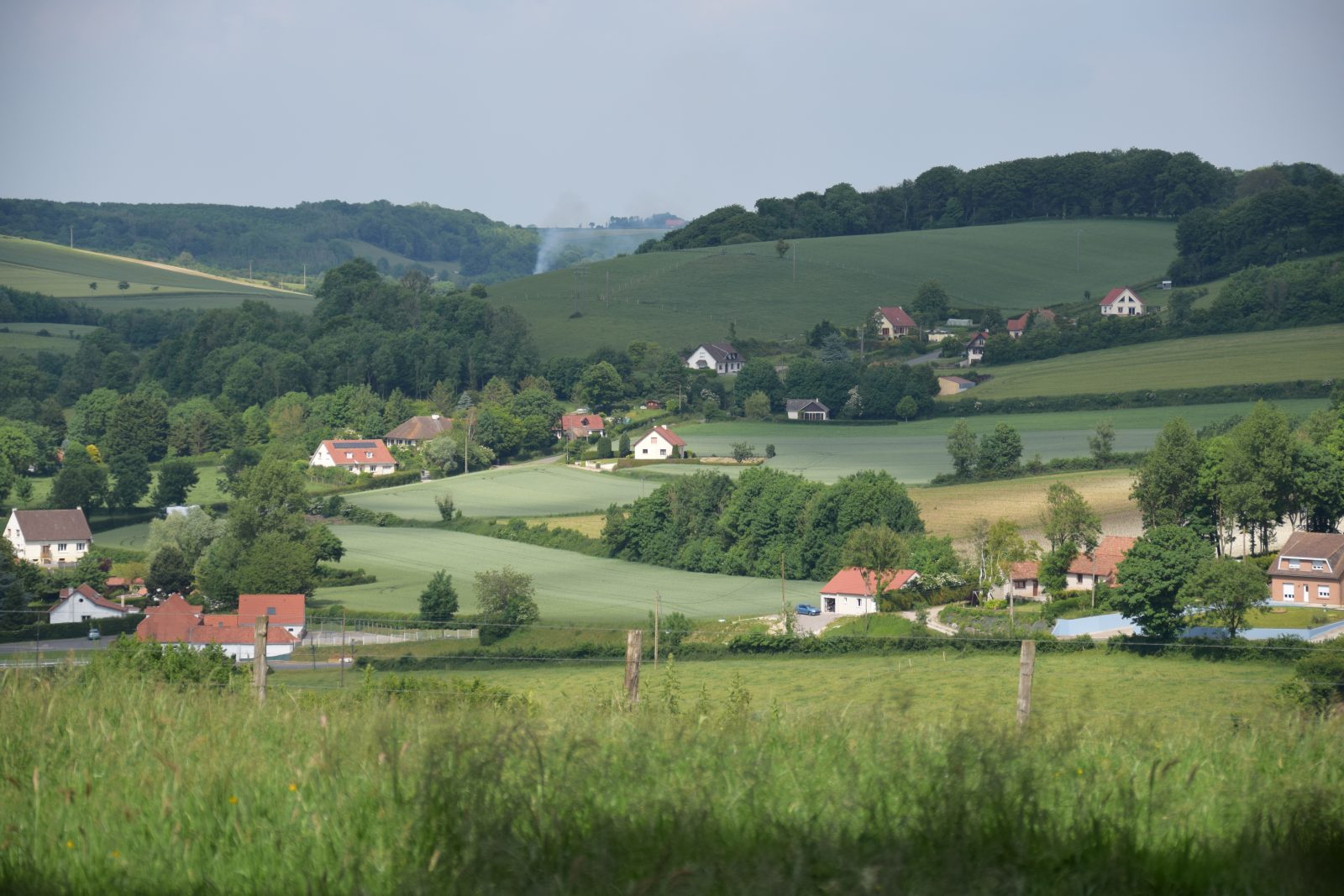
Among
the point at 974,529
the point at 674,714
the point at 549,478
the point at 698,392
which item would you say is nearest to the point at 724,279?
the point at 698,392

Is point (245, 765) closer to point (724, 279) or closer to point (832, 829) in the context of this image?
point (832, 829)

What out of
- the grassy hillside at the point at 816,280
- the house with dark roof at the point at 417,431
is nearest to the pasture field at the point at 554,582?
the house with dark roof at the point at 417,431

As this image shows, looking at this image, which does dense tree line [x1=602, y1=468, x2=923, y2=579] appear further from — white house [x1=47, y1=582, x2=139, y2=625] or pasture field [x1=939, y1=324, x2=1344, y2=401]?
pasture field [x1=939, y1=324, x2=1344, y2=401]

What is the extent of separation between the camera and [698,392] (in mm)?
72812

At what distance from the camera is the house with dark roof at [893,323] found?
85250mm

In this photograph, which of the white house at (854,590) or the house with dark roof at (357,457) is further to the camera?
the house with dark roof at (357,457)

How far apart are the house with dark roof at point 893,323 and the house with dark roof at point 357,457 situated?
112 ft

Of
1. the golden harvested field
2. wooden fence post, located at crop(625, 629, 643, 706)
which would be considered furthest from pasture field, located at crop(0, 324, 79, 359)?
wooden fence post, located at crop(625, 629, 643, 706)

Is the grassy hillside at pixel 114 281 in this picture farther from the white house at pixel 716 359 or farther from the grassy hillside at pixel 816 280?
the white house at pixel 716 359

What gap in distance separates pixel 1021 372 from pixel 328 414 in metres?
40.5

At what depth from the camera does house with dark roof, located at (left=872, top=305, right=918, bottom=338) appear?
8525cm

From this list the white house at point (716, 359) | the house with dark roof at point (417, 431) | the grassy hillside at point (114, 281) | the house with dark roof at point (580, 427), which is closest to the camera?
the house with dark roof at point (580, 427)

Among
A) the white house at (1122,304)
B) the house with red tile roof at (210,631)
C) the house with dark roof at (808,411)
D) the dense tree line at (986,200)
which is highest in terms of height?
the dense tree line at (986,200)

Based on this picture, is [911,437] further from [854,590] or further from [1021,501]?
[854,590]
